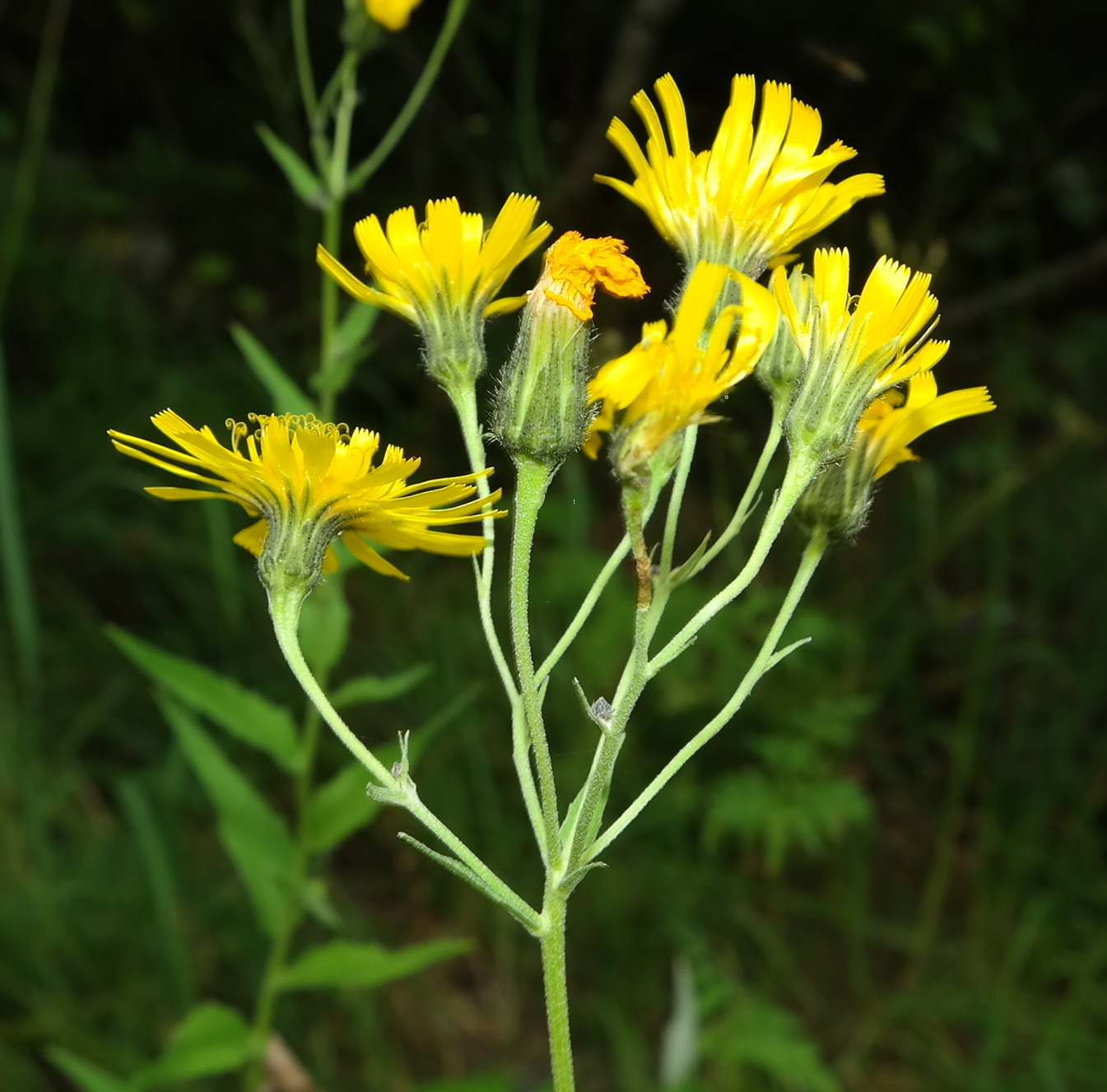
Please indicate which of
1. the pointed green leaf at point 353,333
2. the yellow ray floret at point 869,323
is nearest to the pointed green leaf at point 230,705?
the pointed green leaf at point 353,333

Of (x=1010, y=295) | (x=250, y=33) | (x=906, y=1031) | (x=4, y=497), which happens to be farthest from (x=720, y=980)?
(x=1010, y=295)

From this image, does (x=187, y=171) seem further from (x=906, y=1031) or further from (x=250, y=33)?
(x=906, y=1031)

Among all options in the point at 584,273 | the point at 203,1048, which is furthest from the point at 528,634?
the point at 203,1048

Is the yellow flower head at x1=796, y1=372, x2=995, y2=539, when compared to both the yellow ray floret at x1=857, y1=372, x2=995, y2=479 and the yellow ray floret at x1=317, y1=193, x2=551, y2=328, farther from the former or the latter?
the yellow ray floret at x1=317, y1=193, x2=551, y2=328

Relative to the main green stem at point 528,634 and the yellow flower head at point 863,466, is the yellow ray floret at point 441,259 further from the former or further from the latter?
the yellow flower head at point 863,466

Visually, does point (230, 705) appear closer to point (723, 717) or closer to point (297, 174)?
point (297, 174)

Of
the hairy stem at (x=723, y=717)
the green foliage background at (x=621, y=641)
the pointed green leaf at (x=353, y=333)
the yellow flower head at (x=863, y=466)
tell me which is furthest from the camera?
the green foliage background at (x=621, y=641)

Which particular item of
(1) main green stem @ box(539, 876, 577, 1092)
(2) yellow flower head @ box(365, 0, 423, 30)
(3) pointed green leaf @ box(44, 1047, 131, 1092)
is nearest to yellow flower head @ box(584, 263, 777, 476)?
(1) main green stem @ box(539, 876, 577, 1092)
